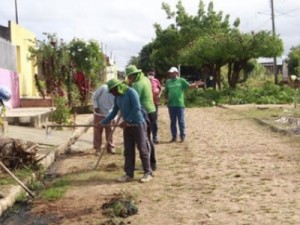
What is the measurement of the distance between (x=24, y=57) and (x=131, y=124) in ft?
71.5

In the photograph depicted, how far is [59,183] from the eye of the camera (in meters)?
8.81

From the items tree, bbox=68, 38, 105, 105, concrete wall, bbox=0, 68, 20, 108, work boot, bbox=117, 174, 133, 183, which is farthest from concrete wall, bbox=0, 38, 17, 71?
work boot, bbox=117, 174, 133, 183

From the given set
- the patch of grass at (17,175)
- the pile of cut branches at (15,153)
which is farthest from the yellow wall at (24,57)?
the patch of grass at (17,175)

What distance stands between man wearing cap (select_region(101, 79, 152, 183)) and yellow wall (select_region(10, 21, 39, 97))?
19.0 metres

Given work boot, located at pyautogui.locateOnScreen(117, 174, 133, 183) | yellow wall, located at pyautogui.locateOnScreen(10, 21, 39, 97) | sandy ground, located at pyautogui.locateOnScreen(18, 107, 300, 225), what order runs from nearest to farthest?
sandy ground, located at pyautogui.locateOnScreen(18, 107, 300, 225), work boot, located at pyautogui.locateOnScreen(117, 174, 133, 183), yellow wall, located at pyautogui.locateOnScreen(10, 21, 39, 97)

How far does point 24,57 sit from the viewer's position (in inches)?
1160

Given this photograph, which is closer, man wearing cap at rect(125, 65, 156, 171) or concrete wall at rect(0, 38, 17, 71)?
man wearing cap at rect(125, 65, 156, 171)

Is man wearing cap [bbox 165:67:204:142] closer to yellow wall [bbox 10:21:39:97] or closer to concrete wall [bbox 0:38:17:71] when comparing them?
concrete wall [bbox 0:38:17:71]

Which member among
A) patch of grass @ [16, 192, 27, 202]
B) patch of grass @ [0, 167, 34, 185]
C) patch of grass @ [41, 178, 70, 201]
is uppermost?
patch of grass @ [0, 167, 34, 185]

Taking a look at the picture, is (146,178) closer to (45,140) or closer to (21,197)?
(21,197)

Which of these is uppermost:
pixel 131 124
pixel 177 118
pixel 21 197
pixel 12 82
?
pixel 12 82

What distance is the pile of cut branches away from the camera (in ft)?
31.4

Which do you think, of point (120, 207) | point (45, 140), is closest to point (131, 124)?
point (120, 207)

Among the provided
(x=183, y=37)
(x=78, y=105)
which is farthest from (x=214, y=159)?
(x=183, y=37)
